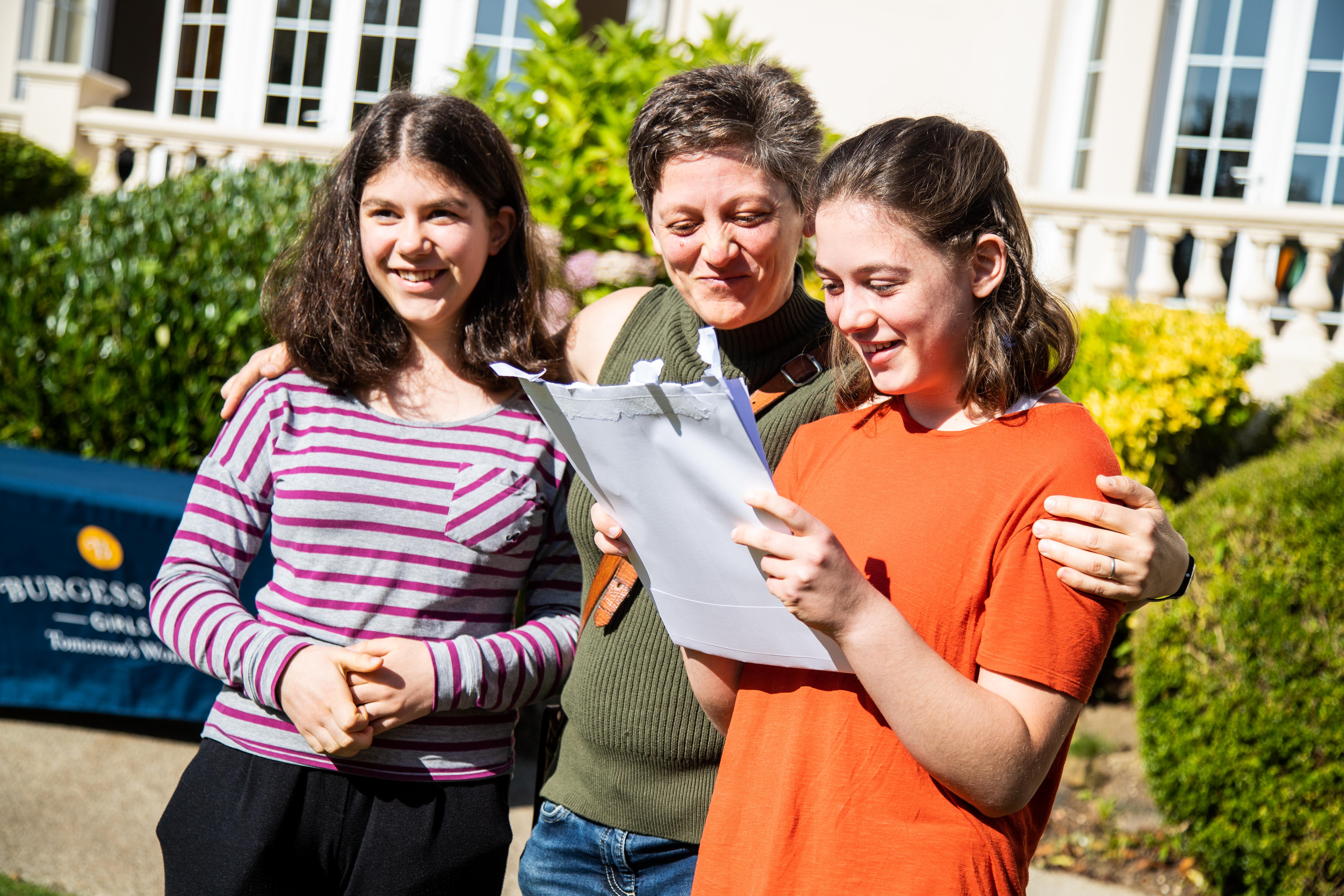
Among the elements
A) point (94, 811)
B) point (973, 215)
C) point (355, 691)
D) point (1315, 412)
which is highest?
point (973, 215)

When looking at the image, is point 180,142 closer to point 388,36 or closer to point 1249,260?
point 388,36

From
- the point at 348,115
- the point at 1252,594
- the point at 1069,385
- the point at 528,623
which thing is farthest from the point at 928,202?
the point at 348,115

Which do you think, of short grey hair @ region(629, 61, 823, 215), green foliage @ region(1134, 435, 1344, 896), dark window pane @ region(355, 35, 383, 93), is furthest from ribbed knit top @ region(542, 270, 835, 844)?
dark window pane @ region(355, 35, 383, 93)

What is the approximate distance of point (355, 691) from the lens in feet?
5.51

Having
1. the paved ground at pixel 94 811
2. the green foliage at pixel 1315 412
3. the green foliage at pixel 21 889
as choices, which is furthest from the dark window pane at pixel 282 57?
the green foliage at pixel 1315 412

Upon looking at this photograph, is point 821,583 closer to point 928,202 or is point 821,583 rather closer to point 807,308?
point 928,202

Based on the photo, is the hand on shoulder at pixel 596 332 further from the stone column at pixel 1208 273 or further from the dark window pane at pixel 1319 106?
the dark window pane at pixel 1319 106

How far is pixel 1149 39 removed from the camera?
7.28m

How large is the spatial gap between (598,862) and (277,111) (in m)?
9.39

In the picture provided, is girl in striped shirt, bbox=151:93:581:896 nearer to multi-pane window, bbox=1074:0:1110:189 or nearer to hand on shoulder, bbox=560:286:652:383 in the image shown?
hand on shoulder, bbox=560:286:652:383

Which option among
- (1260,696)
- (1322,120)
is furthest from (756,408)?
(1322,120)

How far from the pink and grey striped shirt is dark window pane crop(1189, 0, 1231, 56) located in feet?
24.4

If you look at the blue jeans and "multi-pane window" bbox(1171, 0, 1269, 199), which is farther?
"multi-pane window" bbox(1171, 0, 1269, 199)

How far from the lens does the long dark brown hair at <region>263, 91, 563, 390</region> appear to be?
1894 millimetres
